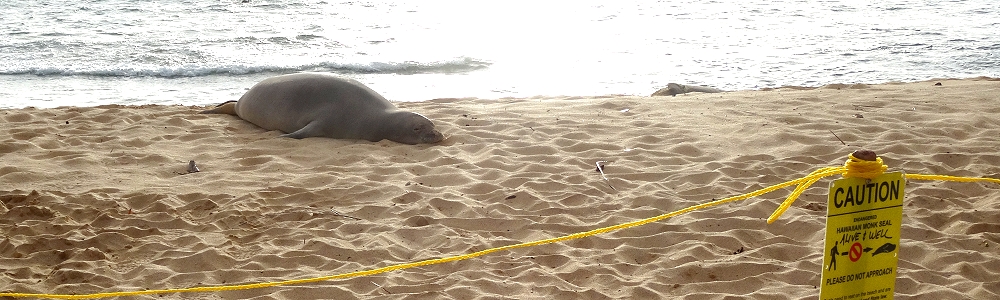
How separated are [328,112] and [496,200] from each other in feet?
7.58

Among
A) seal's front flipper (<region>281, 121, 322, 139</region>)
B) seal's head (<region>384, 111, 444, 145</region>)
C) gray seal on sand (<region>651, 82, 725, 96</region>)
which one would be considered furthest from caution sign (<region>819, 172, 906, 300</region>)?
gray seal on sand (<region>651, 82, 725, 96</region>)

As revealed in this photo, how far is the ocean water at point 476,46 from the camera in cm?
1115

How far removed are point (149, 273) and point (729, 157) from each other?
3.69 meters

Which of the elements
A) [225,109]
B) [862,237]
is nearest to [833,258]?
[862,237]

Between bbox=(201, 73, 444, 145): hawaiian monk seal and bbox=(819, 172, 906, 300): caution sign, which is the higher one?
bbox=(819, 172, 906, 300): caution sign

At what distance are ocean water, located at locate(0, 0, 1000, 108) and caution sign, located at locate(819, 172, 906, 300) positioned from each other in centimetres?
753

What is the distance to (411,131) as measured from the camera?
22.0 feet

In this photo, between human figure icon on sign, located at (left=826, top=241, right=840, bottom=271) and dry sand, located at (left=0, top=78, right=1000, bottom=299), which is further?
dry sand, located at (left=0, top=78, right=1000, bottom=299)

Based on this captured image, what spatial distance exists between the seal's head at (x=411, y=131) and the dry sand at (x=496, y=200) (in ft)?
0.58

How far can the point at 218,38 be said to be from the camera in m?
15.4

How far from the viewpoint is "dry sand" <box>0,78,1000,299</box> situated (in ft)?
13.3

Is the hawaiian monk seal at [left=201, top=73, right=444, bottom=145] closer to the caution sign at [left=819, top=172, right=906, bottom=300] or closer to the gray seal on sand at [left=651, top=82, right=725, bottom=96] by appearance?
the gray seal on sand at [left=651, top=82, right=725, bottom=96]

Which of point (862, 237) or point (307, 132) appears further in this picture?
point (307, 132)

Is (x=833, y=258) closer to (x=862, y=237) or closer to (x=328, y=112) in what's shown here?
(x=862, y=237)
